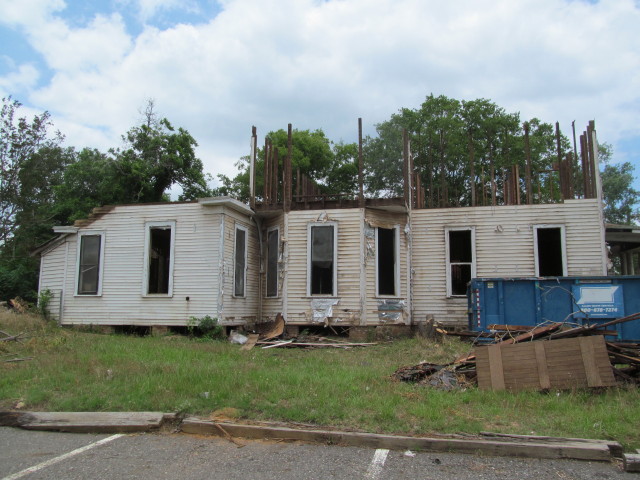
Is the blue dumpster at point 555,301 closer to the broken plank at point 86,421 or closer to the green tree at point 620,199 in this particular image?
the broken plank at point 86,421

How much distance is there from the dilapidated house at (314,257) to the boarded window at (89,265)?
0.10 ft

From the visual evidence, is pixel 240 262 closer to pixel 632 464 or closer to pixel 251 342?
pixel 251 342

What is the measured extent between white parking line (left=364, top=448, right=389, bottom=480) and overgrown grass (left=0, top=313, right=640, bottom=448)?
1.26ft

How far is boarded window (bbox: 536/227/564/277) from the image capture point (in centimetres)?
1402

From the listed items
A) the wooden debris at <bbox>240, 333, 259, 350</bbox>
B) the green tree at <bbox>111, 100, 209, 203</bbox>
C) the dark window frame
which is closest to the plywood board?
the wooden debris at <bbox>240, 333, 259, 350</bbox>

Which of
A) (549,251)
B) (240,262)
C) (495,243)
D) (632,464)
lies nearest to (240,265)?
(240,262)

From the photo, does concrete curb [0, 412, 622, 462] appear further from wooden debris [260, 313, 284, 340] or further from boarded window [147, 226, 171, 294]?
boarded window [147, 226, 171, 294]

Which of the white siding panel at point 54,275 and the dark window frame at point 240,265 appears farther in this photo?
the white siding panel at point 54,275

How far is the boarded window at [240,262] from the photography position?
45.7ft

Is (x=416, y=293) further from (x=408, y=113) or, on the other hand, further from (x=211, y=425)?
(x=408, y=113)

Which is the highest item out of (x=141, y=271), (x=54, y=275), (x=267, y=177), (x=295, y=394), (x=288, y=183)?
(x=267, y=177)

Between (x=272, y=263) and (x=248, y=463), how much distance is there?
408 inches

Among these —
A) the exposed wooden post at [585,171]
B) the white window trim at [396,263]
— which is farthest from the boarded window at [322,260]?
the exposed wooden post at [585,171]

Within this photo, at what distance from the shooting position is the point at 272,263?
587 inches
